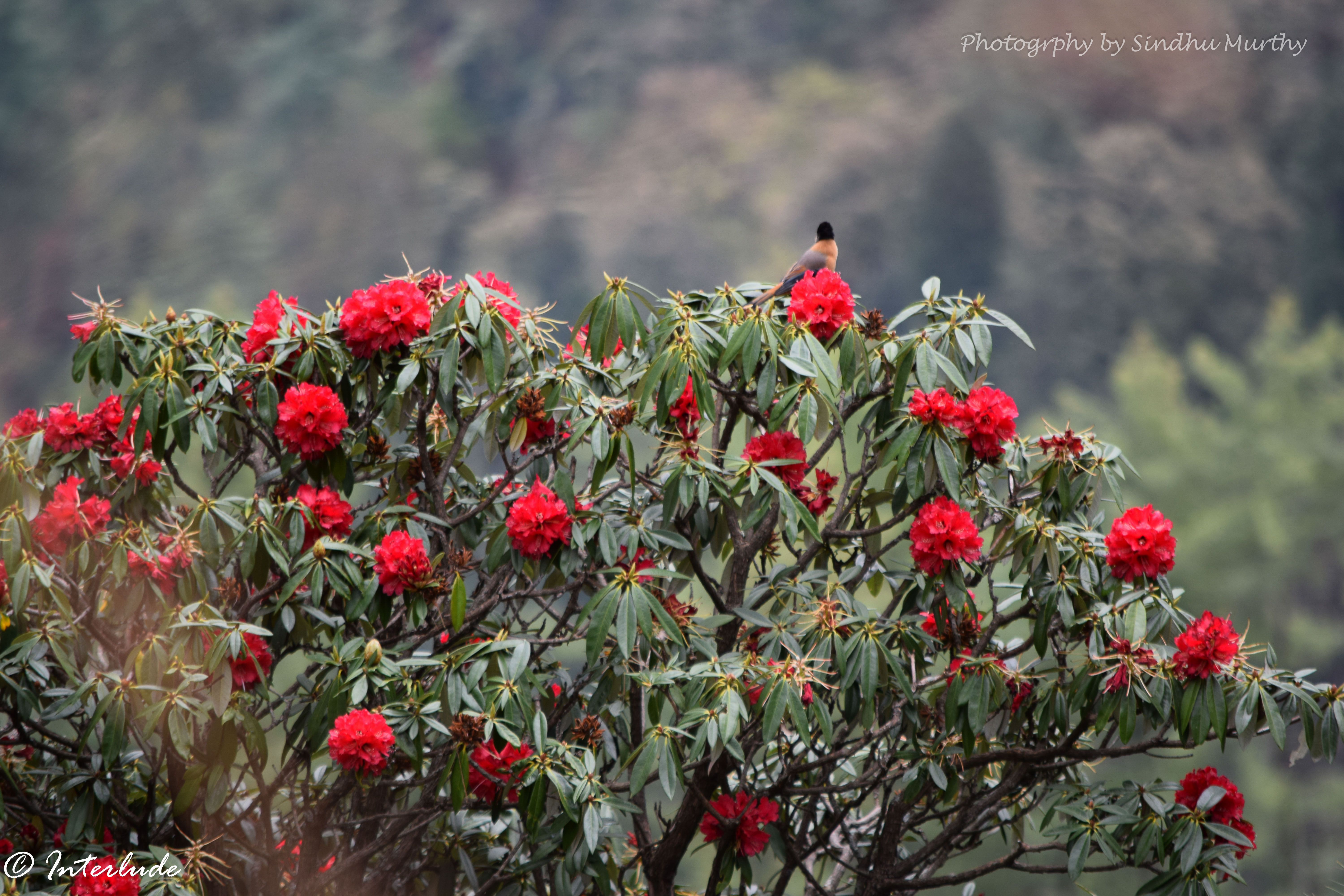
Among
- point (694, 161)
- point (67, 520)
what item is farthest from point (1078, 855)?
point (694, 161)

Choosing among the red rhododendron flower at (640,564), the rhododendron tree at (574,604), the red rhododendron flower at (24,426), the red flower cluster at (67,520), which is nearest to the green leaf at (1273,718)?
the rhododendron tree at (574,604)

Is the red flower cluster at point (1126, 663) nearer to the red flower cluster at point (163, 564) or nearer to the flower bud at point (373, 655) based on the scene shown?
the flower bud at point (373, 655)

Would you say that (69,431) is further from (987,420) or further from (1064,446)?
(1064,446)

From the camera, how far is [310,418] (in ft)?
5.82

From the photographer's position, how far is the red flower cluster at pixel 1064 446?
1.92 meters

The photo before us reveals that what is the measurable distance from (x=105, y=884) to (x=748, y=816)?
3.31 feet

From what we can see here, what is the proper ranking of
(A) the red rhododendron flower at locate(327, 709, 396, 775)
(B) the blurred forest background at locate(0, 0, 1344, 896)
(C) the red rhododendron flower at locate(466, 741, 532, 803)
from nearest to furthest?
(A) the red rhododendron flower at locate(327, 709, 396, 775) → (C) the red rhododendron flower at locate(466, 741, 532, 803) → (B) the blurred forest background at locate(0, 0, 1344, 896)

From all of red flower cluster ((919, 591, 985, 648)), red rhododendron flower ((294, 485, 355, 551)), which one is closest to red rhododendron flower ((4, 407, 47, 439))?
red rhododendron flower ((294, 485, 355, 551))

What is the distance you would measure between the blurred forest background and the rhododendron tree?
1252 centimetres

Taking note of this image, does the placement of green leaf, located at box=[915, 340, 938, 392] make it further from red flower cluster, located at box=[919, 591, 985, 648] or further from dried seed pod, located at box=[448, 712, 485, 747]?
dried seed pod, located at box=[448, 712, 485, 747]

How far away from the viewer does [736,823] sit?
201 centimetres

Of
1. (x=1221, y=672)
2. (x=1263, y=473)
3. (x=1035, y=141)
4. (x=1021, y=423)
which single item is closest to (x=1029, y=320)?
(x=1021, y=423)

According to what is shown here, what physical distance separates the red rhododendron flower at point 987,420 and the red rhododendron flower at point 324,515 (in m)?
1.00

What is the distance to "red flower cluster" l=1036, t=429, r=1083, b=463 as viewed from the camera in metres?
1.92
